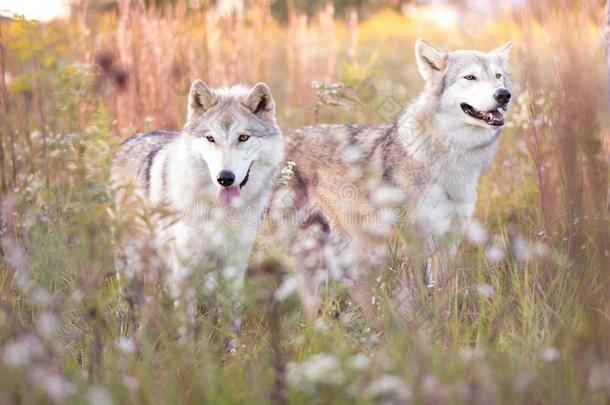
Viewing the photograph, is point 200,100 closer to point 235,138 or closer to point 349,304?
point 235,138

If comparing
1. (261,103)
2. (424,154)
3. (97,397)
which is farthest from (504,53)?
(97,397)

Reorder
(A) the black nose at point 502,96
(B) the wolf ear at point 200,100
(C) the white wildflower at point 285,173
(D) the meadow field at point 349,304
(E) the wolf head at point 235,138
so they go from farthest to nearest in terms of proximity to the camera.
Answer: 1. (A) the black nose at point 502,96
2. (B) the wolf ear at point 200,100
3. (E) the wolf head at point 235,138
4. (C) the white wildflower at point 285,173
5. (D) the meadow field at point 349,304

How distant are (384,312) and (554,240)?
1.27 m

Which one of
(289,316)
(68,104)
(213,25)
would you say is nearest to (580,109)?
(289,316)

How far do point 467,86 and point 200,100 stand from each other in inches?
68.8

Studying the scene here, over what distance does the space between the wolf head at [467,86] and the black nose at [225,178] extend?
1.66 m

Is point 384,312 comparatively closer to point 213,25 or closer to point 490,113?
point 490,113

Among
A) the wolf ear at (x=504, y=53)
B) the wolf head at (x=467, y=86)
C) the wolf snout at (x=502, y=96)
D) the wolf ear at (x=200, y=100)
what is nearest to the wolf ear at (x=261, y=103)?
the wolf ear at (x=200, y=100)

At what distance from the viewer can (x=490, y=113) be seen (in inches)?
180

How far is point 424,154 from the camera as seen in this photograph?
468 cm

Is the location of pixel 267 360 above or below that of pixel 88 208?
below

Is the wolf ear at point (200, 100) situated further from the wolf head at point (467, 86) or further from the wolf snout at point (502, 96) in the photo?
the wolf snout at point (502, 96)

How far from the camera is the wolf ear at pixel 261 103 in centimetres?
441

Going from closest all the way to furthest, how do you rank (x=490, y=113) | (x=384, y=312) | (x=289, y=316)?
1. (x=384, y=312)
2. (x=289, y=316)
3. (x=490, y=113)
